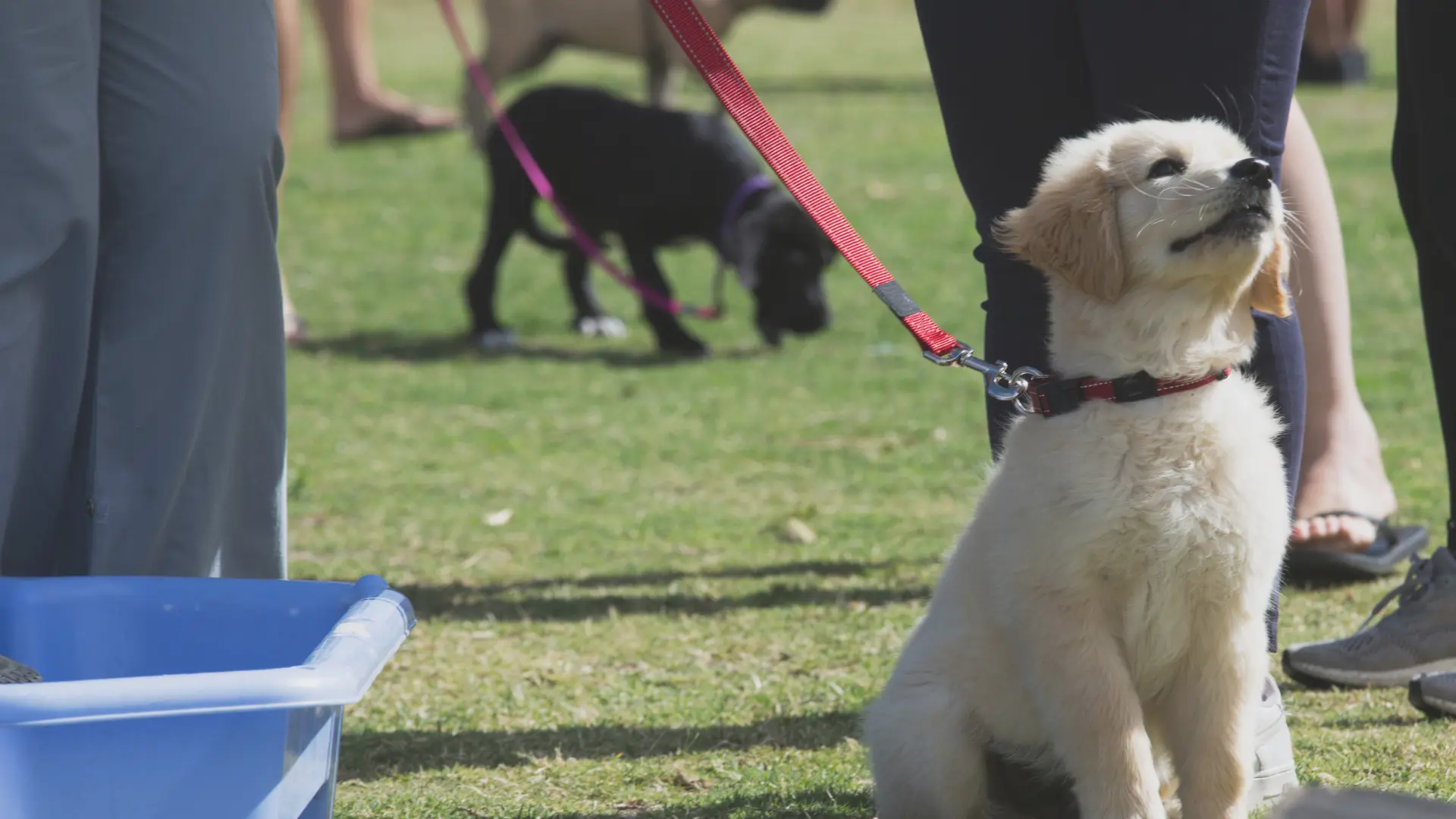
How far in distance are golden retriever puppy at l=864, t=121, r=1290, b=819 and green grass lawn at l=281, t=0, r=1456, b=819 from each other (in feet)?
1.16

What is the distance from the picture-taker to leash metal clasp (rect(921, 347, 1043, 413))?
198 centimetres

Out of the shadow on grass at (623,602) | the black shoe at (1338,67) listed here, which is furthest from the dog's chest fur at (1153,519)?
the black shoe at (1338,67)

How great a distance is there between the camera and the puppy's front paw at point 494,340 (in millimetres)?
6348

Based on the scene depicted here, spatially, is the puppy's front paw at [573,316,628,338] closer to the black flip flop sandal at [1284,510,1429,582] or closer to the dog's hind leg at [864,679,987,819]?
the black flip flop sandal at [1284,510,1429,582]

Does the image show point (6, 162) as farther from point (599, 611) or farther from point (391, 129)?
point (391, 129)

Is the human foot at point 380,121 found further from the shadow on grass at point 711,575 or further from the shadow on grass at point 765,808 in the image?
→ the shadow on grass at point 765,808

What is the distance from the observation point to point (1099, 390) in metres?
1.93

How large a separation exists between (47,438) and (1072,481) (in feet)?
4.51

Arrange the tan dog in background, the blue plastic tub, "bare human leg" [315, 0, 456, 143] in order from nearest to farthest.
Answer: the blue plastic tub
the tan dog in background
"bare human leg" [315, 0, 456, 143]

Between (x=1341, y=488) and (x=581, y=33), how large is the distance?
6624mm

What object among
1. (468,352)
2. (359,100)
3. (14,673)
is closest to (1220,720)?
(14,673)

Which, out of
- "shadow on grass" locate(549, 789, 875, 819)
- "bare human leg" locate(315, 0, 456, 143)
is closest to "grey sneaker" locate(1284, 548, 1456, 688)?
"shadow on grass" locate(549, 789, 875, 819)

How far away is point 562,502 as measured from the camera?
4.19m

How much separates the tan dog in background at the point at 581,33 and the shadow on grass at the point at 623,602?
226 inches
